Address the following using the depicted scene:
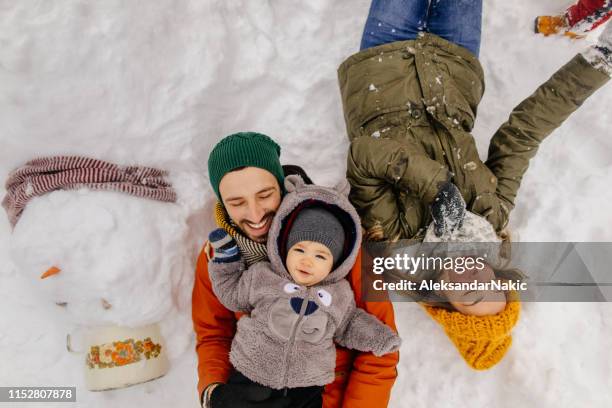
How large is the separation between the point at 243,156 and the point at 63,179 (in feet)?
1.90

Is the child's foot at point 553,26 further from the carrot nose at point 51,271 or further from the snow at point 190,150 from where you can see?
the carrot nose at point 51,271

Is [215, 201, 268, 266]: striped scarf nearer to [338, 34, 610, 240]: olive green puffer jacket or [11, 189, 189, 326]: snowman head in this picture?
[11, 189, 189, 326]: snowman head

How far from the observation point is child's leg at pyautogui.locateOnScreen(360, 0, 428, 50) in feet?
5.56

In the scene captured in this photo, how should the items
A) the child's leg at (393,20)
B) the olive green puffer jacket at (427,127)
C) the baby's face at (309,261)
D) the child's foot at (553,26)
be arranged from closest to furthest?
the baby's face at (309,261) → the olive green puffer jacket at (427,127) → the child's leg at (393,20) → the child's foot at (553,26)

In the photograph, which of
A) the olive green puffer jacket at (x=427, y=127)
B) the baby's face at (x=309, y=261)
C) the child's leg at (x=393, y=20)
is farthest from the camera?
the child's leg at (x=393, y=20)

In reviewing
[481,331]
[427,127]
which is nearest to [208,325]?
[481,331]

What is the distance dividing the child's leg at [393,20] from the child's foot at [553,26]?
1.97 feet

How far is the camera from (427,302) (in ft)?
5.22

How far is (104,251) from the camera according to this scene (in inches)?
52.9

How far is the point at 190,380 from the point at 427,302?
1035mm

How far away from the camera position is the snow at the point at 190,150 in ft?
4.41

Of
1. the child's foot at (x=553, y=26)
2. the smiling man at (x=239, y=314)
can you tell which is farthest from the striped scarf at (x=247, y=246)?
the child's foot at (x=553, y=26)

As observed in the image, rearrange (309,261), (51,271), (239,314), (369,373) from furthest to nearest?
1. (239,314)
2. (369,373)
3. (51,271)
4. (309,261)

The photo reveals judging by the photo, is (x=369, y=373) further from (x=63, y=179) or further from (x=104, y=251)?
(x=63, y=179)
